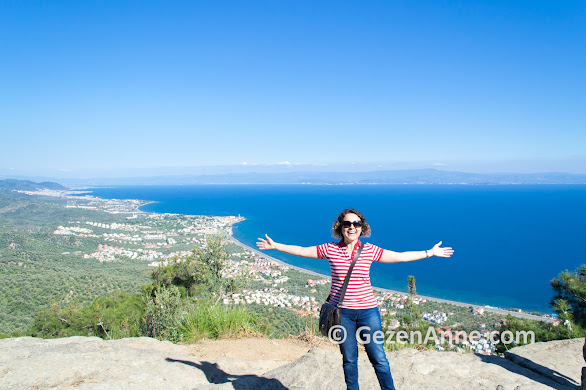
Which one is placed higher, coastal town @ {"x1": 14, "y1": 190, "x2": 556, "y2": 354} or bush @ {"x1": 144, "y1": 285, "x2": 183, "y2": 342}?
bush @ {"x1": 144, "y1": 285, "x2": 183, "y2": 342}

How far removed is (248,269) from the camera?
13.2 m

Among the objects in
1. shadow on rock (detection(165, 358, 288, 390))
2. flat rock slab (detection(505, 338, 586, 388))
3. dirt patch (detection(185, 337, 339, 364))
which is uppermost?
flat rock slab (detection(505, 338, 586, 388))

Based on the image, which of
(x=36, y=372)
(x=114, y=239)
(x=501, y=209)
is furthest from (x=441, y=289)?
(x=501, y=209)

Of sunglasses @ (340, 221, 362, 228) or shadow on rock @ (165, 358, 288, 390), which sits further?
shadow on rock @ (165, 358, 288, 390)

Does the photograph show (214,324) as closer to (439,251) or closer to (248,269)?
(439,251)

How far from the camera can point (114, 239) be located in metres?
63.1

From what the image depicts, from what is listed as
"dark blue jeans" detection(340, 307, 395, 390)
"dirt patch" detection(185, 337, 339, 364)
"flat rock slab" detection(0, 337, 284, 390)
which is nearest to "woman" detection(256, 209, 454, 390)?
"dark blue jeans" detection(340, 307, 395, 390)

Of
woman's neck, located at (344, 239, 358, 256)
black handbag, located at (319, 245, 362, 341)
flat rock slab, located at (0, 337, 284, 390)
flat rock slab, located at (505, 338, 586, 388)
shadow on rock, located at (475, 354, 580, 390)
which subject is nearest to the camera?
black handbag, located at (319, 245, 362, 341)

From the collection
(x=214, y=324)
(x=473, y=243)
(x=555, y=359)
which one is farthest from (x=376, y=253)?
(x=473, y=243)

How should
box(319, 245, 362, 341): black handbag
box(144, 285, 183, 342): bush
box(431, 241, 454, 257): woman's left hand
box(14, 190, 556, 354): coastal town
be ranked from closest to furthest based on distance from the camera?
box(319, 245, 362, 341): black handbag, box(431, 241, 454, 257): woman's left hand, box(144, 285, 183, 342): bush, box(14, 190, 556, 354): coastal town

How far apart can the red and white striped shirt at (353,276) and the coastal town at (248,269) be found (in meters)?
3.70

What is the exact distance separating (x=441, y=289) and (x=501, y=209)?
9122 centimetres

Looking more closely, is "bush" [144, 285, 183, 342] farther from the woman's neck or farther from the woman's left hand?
the woman's left hand

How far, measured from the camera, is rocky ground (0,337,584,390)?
3.33m
